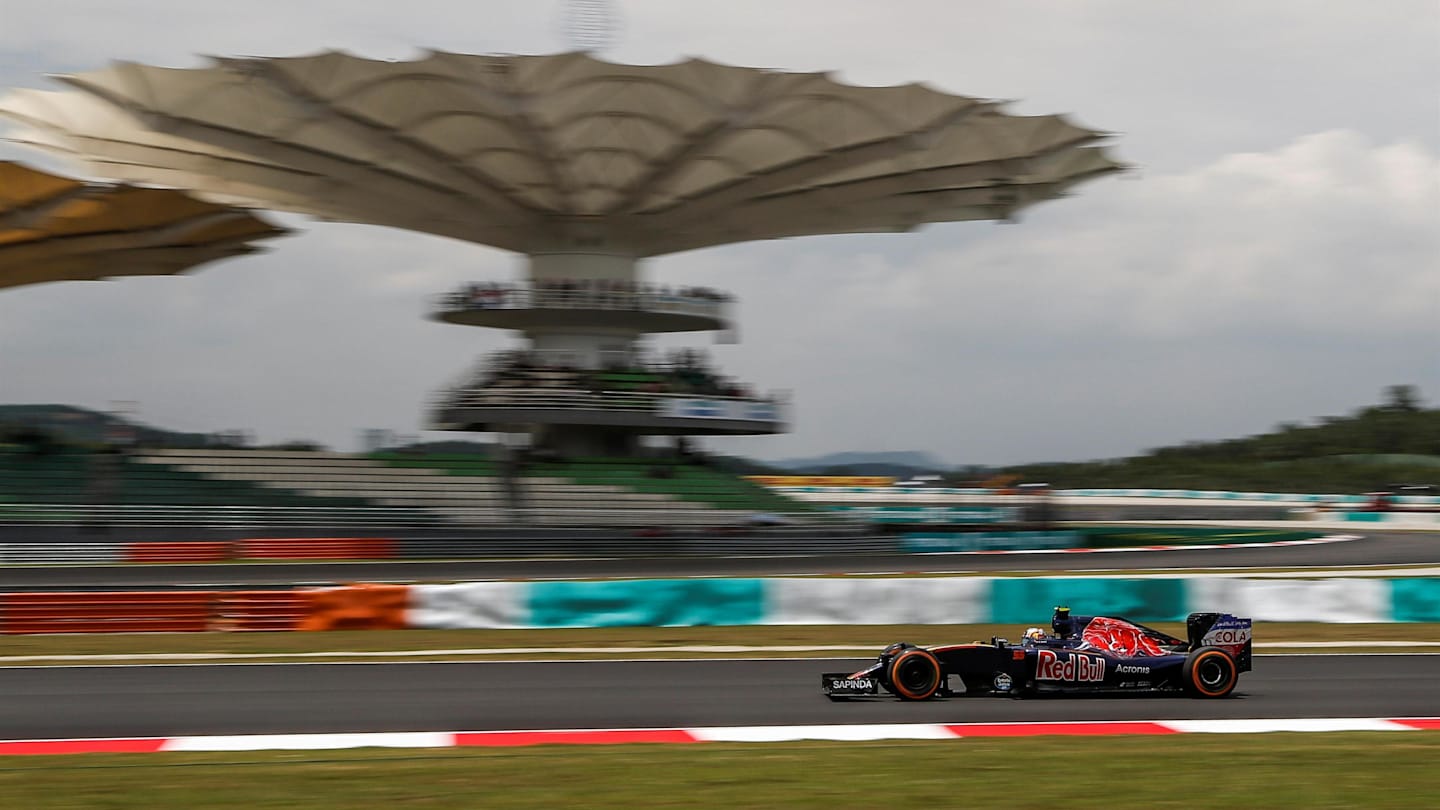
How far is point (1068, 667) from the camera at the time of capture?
1267cm

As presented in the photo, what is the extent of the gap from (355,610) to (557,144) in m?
21.6

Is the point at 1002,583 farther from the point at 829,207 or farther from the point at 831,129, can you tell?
the point at 829,207

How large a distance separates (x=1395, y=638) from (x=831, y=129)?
24016 mm

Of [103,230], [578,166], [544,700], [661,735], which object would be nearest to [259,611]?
[544,700]

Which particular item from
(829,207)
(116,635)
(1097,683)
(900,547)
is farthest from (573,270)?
(1097,683)

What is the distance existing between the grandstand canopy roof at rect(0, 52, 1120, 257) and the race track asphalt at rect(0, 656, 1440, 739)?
78.5 ft

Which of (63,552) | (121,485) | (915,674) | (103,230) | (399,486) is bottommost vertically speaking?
(63,552)

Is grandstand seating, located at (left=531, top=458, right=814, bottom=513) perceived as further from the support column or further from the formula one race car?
the formula one race car

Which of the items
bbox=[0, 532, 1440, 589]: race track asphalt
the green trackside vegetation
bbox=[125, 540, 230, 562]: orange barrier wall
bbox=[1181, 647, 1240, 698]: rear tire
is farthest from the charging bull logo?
bbox=[125, 540, 230, 562]: orange barrier wall

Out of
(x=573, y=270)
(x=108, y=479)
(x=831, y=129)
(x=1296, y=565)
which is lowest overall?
(x=1296, y=565)

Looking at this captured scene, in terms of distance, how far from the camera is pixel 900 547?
41.2 meters

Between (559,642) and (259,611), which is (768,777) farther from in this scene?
(259,611)

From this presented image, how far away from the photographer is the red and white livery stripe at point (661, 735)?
10.6 metres

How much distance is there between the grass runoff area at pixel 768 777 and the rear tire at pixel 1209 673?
2.37 m
